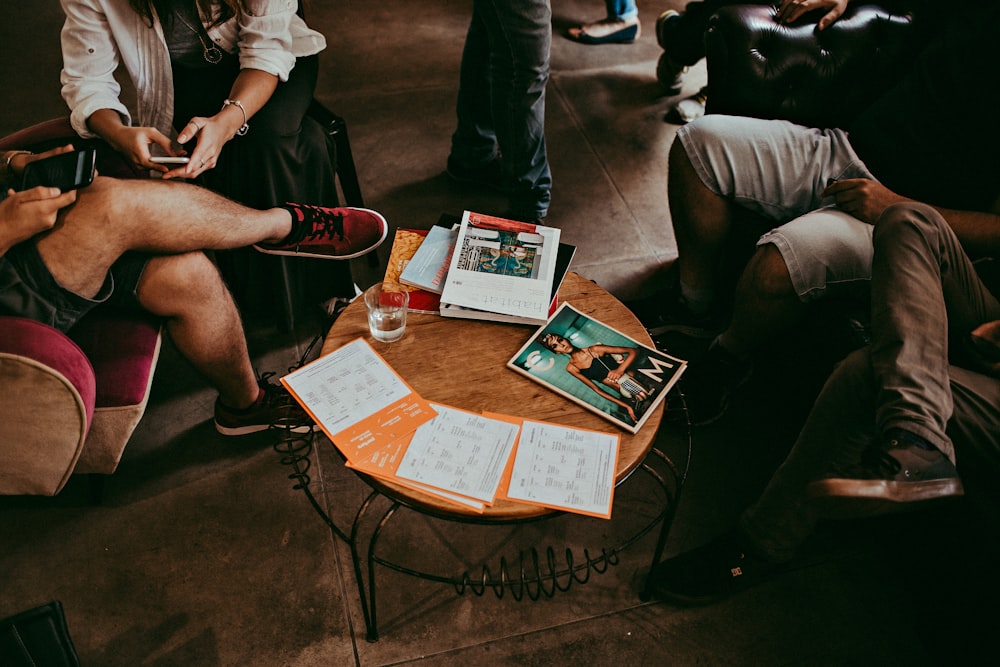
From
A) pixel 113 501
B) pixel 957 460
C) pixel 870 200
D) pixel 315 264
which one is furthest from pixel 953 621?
pixel 113 501

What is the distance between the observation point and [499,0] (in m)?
1.67

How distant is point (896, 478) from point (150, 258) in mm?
1438

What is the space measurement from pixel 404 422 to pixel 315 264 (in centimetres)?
84

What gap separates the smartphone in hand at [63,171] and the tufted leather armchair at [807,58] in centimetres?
150

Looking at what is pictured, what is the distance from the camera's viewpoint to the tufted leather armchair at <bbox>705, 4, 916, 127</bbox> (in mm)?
1675

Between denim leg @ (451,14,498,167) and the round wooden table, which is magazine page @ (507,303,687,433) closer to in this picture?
the round wooden table

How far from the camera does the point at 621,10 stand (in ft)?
10.3

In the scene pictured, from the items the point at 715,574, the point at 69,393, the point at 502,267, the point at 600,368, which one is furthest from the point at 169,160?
the point at 715,574

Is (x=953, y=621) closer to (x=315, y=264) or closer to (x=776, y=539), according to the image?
(x=776, y=539)

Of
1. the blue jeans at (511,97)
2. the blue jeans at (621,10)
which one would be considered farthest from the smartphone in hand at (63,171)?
the blue jeans at (621,10)

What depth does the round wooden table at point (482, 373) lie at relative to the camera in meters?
1.02

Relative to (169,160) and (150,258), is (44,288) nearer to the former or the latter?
(150,258)

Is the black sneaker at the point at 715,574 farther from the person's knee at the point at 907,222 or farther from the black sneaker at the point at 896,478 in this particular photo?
the person's knee at the point at 907,222

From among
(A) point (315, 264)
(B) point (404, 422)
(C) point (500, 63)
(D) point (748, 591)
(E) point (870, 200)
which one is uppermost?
(C) point (500, 63)
